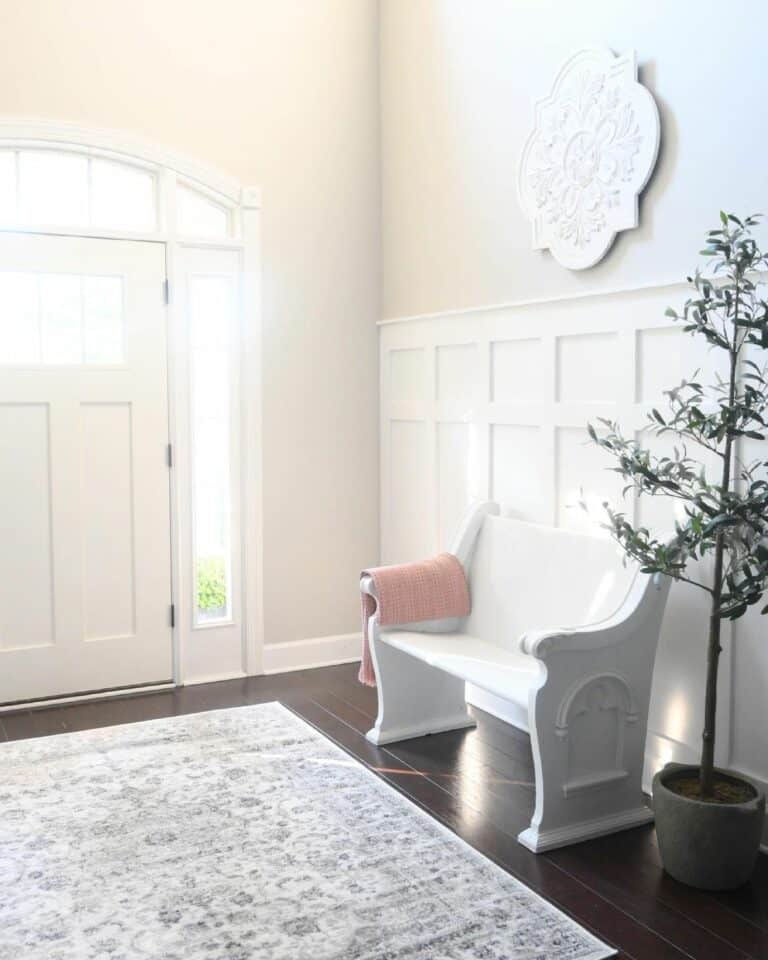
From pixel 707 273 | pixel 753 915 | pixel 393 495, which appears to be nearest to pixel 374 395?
pixel 393 495

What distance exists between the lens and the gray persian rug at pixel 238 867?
7.59ft

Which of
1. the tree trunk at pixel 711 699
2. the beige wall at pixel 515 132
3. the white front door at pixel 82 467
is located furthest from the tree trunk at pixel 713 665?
the white front door at pixel 82 467

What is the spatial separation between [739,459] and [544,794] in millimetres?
1097

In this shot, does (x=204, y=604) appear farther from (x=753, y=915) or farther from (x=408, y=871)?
(x=753, y=915)

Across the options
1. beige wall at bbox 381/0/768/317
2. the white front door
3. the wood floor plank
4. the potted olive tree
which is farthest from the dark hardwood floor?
beige wall at bbox 381/0/768/317

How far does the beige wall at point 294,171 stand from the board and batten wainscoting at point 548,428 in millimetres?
217

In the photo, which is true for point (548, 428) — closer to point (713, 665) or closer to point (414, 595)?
point (414, 595)

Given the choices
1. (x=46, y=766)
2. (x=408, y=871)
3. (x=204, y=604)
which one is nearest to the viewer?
(x=408, y=871)

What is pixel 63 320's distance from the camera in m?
4.11

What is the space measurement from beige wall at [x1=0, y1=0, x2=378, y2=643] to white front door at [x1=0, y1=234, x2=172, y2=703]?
528mm

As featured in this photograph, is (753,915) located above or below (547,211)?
below

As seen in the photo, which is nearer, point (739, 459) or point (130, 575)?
point (739, 459)

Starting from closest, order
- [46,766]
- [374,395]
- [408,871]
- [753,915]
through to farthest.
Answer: [753,915] < [408,871] < [46,766] < [374,395]

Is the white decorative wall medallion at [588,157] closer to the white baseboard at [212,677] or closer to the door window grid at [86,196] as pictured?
the door window grid at [86,196]
